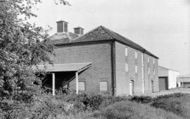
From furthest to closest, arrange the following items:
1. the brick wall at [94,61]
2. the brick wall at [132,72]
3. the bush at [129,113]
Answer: the brick wall at [132,72], the brick wall at [94,61], the bush at [129,113]

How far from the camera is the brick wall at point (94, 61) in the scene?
26.0 meters

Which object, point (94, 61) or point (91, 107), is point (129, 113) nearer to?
point (91, 107)

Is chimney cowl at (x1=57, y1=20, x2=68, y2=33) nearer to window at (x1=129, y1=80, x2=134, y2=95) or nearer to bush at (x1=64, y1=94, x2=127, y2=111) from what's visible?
window at (x1=129, y1=80, x2=134, y2=95)

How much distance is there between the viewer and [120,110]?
31.0 feet

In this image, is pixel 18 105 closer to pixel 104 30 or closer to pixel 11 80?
pixel 11 80

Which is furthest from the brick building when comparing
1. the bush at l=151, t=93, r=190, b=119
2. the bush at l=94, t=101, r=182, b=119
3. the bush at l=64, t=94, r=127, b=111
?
the bush at l=94, t=101, r=182, b=119

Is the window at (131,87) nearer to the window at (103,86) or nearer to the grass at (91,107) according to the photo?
the window at (103,86)

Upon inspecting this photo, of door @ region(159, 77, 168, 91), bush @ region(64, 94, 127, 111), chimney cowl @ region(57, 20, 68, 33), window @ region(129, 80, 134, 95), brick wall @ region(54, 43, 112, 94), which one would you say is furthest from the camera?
door @ region(159, 77, 168, 91)

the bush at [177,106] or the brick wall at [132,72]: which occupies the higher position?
the brick wall at [132,72]

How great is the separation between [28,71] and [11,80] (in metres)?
0.46

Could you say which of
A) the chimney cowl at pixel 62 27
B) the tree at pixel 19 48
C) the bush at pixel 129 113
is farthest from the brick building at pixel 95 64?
the tree at pixel 19 48

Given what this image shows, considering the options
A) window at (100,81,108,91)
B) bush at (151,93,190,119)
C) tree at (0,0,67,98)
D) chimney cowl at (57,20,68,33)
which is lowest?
bush at (151,93,190,119)

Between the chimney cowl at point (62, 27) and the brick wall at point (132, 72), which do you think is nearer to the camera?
the brick wall at point (132, 72)

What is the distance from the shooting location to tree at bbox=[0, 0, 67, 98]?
170 inches
